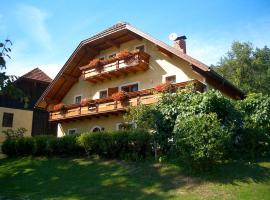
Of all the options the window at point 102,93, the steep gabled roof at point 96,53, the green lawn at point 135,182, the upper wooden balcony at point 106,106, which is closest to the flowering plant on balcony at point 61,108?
the upper wooden balcony at point 106,106

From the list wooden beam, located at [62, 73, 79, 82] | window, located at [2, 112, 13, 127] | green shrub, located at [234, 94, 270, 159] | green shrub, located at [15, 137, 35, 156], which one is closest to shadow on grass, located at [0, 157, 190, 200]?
green shrub, located at [15, 137, 35, 156]

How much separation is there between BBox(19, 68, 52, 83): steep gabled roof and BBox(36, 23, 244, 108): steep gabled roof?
191 inches

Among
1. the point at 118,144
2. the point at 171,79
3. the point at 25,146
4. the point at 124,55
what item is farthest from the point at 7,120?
the point at 118,144

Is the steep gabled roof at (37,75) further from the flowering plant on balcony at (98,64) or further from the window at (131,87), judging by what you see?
the window at (131,87)

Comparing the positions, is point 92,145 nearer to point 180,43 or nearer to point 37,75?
point 180,43

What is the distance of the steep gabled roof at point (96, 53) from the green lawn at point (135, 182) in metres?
6.90

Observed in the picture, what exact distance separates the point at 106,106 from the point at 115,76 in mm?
2922

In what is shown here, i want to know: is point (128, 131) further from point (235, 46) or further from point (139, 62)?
point (235, 46)

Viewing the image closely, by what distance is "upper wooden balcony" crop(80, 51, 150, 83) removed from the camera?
23.3m

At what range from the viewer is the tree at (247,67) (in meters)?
41.2

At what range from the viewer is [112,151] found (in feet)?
61.8

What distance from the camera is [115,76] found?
25891 mm

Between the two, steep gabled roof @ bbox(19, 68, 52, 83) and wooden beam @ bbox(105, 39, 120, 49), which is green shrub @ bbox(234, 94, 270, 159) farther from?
steep gabled roof @ bbox(19, 68, 52, 83)

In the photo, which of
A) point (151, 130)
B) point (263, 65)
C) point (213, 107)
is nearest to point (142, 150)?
point (151, 130)
